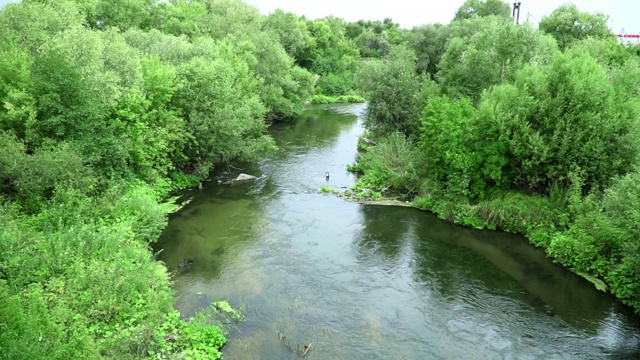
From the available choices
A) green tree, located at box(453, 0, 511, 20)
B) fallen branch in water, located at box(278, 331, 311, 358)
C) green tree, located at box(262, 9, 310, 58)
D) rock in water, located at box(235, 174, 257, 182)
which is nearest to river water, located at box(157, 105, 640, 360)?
fallen branch in water, located at box(278, 331, 311, 358)

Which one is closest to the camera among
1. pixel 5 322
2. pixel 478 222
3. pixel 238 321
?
pixel 5 322

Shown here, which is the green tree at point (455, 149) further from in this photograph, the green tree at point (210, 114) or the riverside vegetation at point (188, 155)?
the green tree at point (210, 114)

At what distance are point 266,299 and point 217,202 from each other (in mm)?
12899

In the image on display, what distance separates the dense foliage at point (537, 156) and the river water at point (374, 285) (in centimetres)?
159

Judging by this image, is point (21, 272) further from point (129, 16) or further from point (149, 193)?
point (129, 16)

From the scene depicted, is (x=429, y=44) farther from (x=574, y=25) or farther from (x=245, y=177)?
(x=245, y=177)

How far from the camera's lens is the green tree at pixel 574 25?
52094mm

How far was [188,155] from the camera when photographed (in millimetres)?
35938

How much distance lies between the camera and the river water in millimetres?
17984

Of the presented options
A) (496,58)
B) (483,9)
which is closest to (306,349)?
(496,58)

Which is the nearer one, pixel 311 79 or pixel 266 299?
pixel 266 299

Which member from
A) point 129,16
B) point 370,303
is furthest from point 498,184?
point 129,16

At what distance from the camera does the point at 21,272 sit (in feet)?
53.6

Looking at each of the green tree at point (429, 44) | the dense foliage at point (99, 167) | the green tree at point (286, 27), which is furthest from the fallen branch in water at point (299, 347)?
the green tree at point (286, 27)
